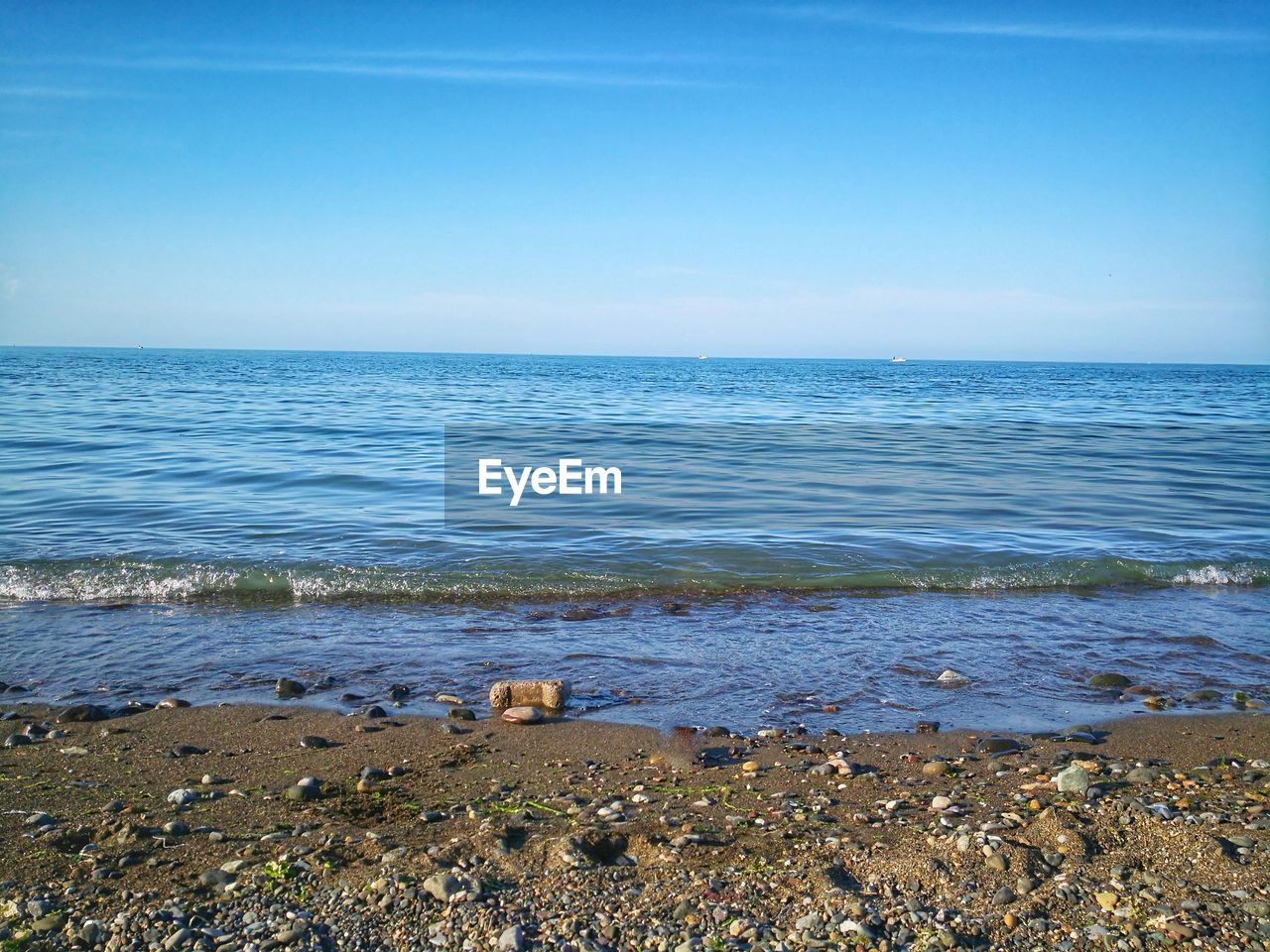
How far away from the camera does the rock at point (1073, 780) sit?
476 cm

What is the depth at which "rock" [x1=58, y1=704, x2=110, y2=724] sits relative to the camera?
19.2 feet

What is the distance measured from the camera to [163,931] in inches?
135

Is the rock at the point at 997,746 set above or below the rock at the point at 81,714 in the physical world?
above

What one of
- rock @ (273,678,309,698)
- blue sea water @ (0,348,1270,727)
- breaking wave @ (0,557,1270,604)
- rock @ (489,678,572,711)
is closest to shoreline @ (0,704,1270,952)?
rock @ (489,678,572,711)

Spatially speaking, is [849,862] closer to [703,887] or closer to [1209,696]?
[703,887]

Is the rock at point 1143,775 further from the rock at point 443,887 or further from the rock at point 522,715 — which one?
the rock at point 443,887

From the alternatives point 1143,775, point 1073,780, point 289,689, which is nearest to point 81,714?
point 289,689

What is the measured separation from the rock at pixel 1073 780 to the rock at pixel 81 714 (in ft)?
19.4

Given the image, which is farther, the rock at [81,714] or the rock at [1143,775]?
the rock at [81,714]

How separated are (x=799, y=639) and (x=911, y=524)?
587 cm

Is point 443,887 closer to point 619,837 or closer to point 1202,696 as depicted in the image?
point 619,837

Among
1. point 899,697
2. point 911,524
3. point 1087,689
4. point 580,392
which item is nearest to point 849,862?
point 899,697

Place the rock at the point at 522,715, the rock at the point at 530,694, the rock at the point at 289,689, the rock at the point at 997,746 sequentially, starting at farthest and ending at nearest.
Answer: the rock at the point at 289,689 < the rock at the point at 530,694 < the rock at the point at 522,715 < the rock at the point at 997,746

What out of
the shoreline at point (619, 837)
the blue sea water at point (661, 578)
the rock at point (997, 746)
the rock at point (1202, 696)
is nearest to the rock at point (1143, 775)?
the shoreline at point (619, 837)
